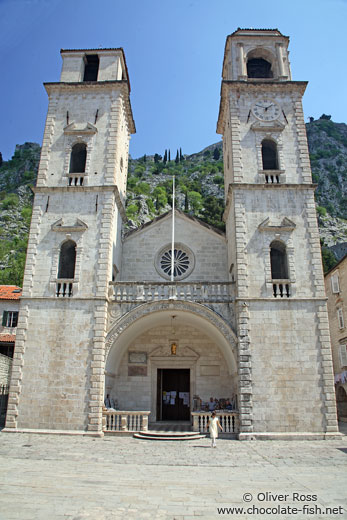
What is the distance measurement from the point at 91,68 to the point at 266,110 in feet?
33.7

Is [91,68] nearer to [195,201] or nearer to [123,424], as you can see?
[123,424]

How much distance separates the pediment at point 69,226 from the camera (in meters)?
17.2

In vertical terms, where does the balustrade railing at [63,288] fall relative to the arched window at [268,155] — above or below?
below

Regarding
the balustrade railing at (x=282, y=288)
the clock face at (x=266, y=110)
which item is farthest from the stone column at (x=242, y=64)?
the balustrade railing at (x=282, y=288)

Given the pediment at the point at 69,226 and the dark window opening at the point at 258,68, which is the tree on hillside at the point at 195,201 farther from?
the pediment at the point at 69,226

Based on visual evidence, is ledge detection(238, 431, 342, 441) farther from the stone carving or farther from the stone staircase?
the stone carving

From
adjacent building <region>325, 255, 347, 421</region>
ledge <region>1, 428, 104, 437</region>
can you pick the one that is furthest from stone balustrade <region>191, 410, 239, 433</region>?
adjacent building <region>325, 255, 347, 421</region>

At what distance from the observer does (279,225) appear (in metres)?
17.2

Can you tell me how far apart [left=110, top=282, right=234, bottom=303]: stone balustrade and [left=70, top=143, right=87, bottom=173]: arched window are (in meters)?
6.97

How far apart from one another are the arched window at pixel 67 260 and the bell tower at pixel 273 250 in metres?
7.58

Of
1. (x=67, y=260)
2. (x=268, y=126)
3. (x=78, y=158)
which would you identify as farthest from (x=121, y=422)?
(x=268, y=126)

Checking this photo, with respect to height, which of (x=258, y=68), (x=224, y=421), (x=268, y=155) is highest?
(x=258, y=68)

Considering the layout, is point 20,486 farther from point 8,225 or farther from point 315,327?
point 8,225

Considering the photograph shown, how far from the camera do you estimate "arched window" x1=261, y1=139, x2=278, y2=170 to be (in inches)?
777
